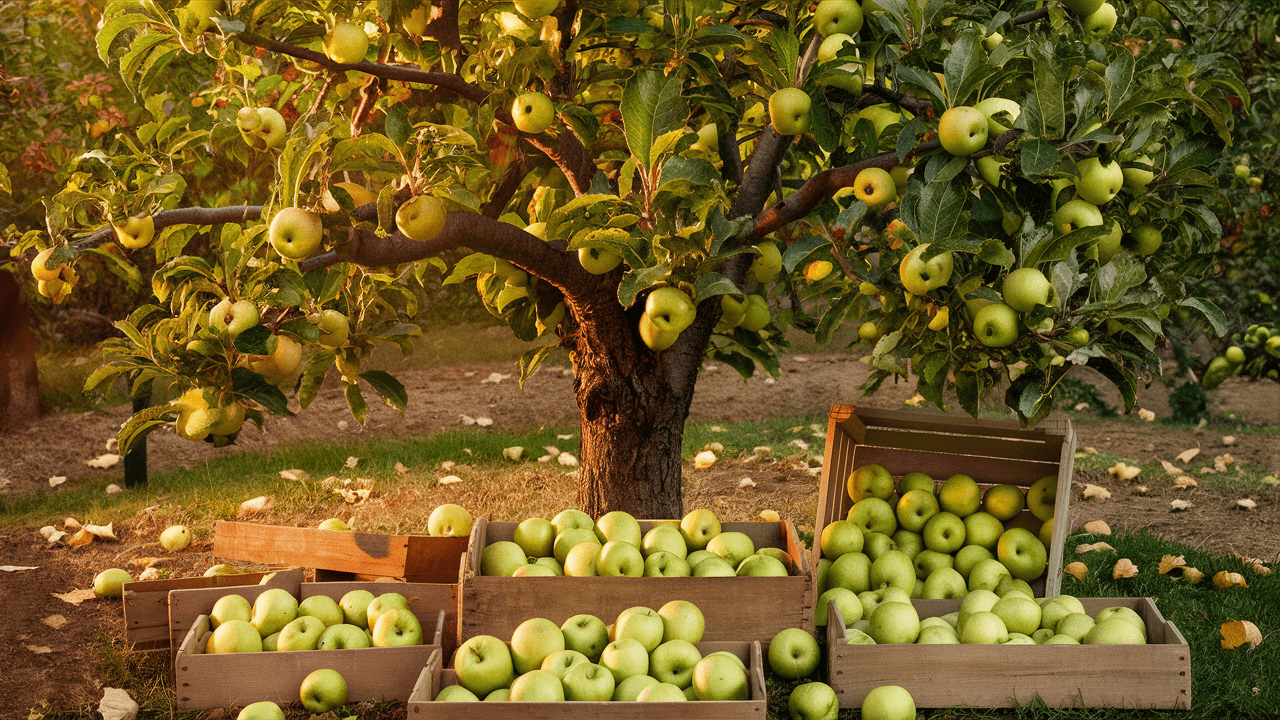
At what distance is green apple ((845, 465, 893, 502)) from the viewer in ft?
11.2

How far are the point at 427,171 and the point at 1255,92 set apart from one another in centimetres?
591

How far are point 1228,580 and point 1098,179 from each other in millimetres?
2351

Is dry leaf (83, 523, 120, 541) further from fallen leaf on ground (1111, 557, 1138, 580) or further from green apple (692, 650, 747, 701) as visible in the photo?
fallen leaf on ground (1111, 557, 1138, 580)

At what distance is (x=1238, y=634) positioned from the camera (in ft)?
9.73

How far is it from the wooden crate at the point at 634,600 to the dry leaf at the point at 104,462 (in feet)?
14.7

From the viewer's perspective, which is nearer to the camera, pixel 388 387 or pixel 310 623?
pixel 310 623

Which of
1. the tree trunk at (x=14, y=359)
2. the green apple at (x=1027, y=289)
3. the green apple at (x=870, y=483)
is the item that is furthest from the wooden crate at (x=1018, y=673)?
the tree trunk at (x=14, y=359)

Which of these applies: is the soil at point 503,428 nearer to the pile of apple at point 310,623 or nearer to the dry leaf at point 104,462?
the dry leaf at point 104,462

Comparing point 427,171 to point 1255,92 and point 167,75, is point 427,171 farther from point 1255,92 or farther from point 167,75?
point 1255,92

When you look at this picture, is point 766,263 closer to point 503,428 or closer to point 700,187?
point 700,187

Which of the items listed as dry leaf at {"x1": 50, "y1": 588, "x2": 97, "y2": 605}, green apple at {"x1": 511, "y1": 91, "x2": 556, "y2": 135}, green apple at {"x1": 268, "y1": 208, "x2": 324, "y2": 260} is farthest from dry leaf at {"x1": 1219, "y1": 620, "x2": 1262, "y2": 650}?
dry leaf at {"x1": 50, "y1": 588, "x2": 97, "y2": 605}

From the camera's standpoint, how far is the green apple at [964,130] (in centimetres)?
203

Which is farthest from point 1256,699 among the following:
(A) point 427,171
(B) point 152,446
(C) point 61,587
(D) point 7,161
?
(D) point 7,161

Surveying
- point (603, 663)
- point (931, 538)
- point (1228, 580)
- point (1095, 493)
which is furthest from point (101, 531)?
point (1095, 493)
